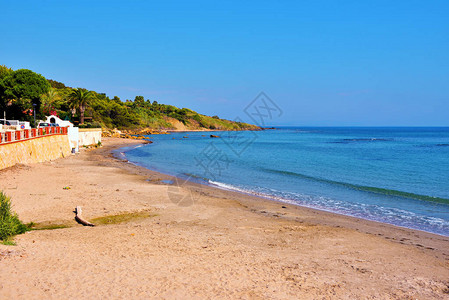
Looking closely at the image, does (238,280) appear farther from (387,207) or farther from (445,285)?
(387,207)

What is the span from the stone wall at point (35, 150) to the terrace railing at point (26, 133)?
0.97ft

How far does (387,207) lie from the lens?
1608cm

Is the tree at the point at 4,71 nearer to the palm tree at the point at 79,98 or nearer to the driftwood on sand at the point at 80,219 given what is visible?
the palm tree at the point at 79,98

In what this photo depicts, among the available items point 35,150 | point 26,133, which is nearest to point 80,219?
point 26,133

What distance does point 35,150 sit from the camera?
24.8 m

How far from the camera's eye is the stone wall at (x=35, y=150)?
19.7 m

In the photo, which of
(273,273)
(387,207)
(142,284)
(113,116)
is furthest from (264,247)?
(113,116)

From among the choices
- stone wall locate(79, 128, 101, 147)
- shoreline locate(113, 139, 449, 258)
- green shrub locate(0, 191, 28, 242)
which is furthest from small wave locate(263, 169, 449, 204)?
stone wall locate(79, 128, 101, 147)

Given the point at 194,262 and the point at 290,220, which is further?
the point at 290,220

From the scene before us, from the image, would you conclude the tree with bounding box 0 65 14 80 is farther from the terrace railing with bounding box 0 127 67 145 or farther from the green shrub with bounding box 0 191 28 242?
the green shrub with bounding box 0 191 28 242

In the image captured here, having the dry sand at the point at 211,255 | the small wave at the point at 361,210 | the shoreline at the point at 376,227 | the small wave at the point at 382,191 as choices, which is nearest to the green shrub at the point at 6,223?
→ the dry sand at the point at 211,255

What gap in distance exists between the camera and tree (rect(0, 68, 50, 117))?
4012 centimetres

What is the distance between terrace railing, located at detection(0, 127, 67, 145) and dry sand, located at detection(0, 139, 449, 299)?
692cm

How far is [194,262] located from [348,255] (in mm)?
4212
